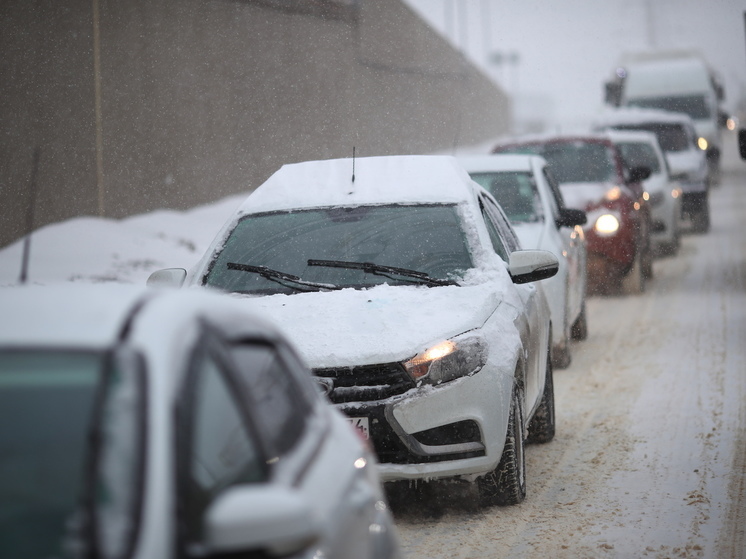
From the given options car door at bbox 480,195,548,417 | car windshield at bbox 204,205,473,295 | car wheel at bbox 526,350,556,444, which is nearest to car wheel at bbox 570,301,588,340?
car door at bbox 480,195,548,417

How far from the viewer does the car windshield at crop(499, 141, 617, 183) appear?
13953 millimetres

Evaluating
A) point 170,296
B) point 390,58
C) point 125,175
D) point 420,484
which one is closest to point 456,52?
point 390,58

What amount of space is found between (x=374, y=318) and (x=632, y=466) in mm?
2004

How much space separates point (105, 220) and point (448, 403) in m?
9.70

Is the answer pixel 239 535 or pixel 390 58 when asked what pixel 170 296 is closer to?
pixel 239 535

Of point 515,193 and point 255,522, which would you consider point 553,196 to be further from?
point 255,522

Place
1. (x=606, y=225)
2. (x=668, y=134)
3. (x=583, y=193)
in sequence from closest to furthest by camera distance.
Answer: (x=606, y=225) → (x=583, y=193) → (x=668, y=134)

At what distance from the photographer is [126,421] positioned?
2283 mm

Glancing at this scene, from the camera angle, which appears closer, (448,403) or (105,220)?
(448,403)

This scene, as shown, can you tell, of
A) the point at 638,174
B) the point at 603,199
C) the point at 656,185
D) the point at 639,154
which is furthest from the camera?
the point at 639,154

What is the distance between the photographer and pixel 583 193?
44.3 feet

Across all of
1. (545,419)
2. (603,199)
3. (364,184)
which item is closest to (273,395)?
(364,184)

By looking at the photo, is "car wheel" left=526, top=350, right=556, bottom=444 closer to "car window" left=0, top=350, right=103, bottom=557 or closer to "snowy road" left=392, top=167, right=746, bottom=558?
"snowy road" left=392, top=167, right=746, bottom=558

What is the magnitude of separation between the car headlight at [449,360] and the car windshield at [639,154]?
12.8 m
